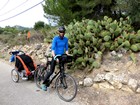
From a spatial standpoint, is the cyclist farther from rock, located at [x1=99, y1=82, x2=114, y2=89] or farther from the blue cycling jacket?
rock, located at [x1=99, y1=82, x2=114, y2=89]

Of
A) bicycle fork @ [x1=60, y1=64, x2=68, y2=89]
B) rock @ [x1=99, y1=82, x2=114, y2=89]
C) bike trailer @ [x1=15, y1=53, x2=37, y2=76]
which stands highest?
bike trailer @ [x1=15, y1=53, x2=37, y2=76]

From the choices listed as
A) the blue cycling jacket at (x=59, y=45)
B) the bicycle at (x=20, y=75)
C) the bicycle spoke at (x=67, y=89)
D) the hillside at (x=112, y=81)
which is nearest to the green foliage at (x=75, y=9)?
the bicycle at (x=20, y=75)

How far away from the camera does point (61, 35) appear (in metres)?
5.86

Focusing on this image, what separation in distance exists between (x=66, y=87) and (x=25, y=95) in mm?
1289

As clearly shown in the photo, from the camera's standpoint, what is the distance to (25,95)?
6.08 m

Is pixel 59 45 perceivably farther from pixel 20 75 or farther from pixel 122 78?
pixel 20 75

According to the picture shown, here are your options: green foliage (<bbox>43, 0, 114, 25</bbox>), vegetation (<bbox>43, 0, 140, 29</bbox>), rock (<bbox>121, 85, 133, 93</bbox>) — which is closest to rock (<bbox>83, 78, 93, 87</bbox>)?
rock (<bbox>121, 85, 133, 93</bbox>)

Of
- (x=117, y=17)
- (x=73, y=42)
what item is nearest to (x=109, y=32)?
(x=73, y=42)

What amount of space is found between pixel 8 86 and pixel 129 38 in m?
4.35

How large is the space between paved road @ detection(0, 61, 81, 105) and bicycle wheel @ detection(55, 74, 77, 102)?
0.13m

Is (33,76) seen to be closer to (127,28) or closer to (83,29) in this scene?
(83,29)

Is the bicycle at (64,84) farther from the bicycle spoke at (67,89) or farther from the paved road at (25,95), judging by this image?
the paved road at (25,95)

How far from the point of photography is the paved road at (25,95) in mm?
5518

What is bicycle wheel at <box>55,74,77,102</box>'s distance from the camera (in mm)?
5562
